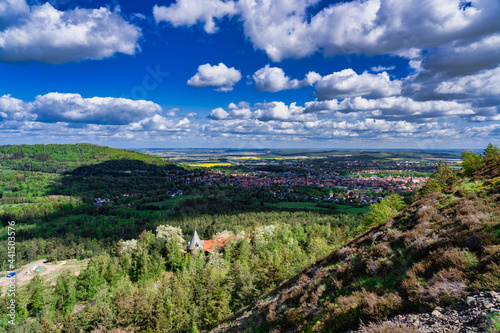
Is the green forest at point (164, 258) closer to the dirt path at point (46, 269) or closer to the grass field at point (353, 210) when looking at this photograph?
the dirt path at point (46, 269)

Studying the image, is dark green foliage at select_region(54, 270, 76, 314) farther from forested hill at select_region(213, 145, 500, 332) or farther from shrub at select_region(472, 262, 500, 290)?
shrub at select_region(472, 262, 500, 290)

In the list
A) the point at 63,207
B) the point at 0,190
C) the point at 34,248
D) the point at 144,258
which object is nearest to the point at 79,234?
the point at 34,248

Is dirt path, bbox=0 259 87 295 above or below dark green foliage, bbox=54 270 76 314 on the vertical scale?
below

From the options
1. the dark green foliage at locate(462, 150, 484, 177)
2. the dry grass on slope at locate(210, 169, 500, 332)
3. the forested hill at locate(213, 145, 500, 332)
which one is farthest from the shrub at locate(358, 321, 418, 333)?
the dark green foliage at locate(462, 150, 484, 177)

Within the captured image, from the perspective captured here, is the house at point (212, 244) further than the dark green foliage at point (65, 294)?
Yes

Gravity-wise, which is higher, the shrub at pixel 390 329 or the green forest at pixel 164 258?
the shrub at pixel 390 329

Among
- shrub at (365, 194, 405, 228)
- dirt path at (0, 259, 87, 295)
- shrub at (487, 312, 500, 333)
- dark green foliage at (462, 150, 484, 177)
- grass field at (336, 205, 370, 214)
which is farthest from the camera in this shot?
grass field at (336, 205, 370, 214)

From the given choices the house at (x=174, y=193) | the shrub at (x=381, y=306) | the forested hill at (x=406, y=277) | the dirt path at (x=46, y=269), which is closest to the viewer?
the forested hill at (x=406, y=277)

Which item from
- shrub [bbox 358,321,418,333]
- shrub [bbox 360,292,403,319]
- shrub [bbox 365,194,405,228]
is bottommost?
shrub [bbox 365,194,405,228]

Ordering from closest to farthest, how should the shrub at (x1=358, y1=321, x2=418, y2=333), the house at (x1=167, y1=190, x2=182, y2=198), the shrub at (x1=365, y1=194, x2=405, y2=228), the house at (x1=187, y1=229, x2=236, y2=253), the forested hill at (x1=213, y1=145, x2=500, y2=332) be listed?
the shrub at (x1=358, y1=321, x2=418, y2=333) → the forested hill at (x1=213, y1=145, x2=500, y2=332) → the shrub at (x1=365, y1=194, x2=405, y2=228) → the house at (x1=187, y1=229, x2=236, y2=253) → the house at (x1=167, y1=190, x2=182, y2=198)

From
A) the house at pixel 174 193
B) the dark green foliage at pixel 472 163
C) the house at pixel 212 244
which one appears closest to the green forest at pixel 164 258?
the dark green foliage at pixel 472 163

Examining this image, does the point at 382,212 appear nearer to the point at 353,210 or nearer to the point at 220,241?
the point at 220,241

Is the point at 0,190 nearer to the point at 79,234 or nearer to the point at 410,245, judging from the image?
the point at 79,234
